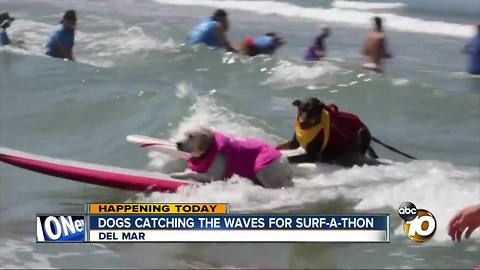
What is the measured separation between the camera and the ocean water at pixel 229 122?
18.4ft

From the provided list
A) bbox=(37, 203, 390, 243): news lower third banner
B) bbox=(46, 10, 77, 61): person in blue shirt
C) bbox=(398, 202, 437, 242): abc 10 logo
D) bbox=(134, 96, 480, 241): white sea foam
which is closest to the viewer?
bbox=(37, 203, 390, 243): news lower third banner

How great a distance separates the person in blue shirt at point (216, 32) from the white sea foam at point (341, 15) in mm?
10966

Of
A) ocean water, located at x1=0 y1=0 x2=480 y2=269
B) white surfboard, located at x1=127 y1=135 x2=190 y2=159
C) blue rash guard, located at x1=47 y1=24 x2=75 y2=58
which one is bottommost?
ocean water, located at x1=0 y1=0 x2=480 y2=269

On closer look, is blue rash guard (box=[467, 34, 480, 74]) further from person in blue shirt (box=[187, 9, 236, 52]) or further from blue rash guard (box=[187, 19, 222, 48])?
blue rash guard (box=[187, 19, 222, 48])

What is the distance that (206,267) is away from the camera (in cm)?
540

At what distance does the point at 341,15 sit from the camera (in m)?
29.2

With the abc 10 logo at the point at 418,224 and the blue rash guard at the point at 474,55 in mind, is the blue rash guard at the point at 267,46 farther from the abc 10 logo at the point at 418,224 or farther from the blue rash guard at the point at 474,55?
the abc 10 logo at the point at 418,224

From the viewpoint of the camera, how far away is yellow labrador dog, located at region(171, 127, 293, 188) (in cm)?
682

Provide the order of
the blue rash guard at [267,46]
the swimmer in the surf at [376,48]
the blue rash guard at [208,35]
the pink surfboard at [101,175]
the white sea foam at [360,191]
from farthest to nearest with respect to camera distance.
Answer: the blue rash guard at [208,35]
the blue rash guard at [267,46]
the swimmer in the surf at [376,48]
the pink surfboard at [101,175]
the white sea foam at [360,191]

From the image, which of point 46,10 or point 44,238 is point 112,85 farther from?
point 46,10

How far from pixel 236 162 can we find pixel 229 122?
3.41 metres

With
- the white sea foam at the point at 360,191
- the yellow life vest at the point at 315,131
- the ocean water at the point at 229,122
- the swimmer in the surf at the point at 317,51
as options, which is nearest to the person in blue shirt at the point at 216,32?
the ocean water at the point at 229,122

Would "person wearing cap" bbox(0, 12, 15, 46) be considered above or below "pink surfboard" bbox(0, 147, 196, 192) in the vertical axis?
above

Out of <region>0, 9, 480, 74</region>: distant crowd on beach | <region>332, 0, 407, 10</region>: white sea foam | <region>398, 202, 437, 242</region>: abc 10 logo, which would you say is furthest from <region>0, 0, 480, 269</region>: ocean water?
<region>332, 0, 407, 10</region>: white sea foam
